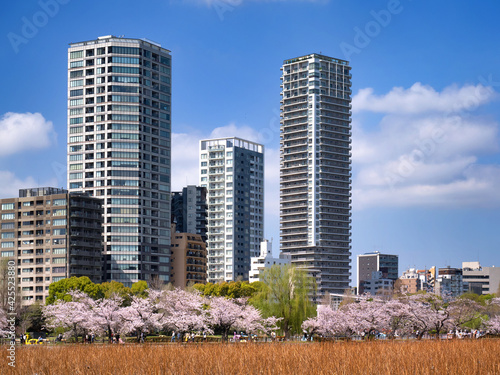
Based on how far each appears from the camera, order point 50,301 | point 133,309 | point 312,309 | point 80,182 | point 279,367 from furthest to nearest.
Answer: point 80,182, point 50,301, point 312,309, point 133,309, point 279,367

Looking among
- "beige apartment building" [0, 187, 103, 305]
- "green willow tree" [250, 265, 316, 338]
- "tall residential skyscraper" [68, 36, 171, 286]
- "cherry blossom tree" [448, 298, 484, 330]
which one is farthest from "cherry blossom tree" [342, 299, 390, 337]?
"tall residential skyscraper" [68, 36, 171, 286]

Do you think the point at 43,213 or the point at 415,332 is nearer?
the point at 415,332

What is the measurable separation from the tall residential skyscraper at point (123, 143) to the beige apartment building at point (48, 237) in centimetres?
1385

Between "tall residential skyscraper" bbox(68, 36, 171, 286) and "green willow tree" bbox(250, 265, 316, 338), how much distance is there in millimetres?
81298

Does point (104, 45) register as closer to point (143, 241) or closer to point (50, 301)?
point (143, 241)

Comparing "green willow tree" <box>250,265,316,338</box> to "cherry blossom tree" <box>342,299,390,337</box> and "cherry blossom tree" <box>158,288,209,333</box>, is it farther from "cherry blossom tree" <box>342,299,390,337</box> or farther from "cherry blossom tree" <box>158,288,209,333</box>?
Result: "cherry blossom tree" <box>158,288,209,333</box>

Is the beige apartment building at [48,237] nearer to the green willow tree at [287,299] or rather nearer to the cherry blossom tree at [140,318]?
the green willow tree at [287,299]

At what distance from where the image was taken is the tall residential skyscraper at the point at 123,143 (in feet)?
596

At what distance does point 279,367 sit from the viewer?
37.7 metres

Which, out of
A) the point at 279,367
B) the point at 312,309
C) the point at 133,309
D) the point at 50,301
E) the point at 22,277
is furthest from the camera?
the point at 22,277

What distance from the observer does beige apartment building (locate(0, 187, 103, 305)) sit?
528 ft

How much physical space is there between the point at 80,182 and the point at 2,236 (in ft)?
92.4

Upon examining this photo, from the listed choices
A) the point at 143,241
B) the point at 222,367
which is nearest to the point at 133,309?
the point at 222,367

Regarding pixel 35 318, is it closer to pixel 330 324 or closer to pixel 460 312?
pixel 330 324
